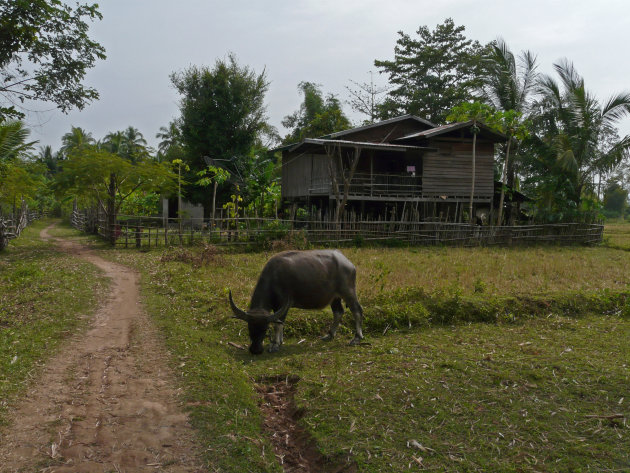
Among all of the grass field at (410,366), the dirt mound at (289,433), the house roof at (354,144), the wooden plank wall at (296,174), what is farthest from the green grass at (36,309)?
the wooden plank wall at (296,174)

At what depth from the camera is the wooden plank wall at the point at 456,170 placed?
23312 mm

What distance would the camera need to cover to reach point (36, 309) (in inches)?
326

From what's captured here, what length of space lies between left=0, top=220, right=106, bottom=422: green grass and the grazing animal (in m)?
2.67

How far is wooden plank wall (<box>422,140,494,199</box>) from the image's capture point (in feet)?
76.5

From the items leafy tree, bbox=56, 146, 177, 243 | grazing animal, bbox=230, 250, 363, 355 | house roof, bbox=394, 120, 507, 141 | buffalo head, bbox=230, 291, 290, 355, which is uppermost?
house roof, bbox=394, 120, 507, 141

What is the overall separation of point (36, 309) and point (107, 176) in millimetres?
12094

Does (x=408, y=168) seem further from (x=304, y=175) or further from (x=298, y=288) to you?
(x=298, y=288)

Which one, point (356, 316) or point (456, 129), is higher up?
point (456, 129)

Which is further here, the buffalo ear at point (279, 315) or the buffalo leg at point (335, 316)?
the buffalo leg at point (335, 316)

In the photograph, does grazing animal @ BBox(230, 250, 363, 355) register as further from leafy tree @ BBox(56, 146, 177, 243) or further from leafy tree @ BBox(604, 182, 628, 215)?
leafy tree @ BBox(604, 182, 628, 215)

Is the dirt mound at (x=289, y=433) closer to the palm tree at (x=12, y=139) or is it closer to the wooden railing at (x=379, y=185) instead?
the palm tree at (x=12, y=139)

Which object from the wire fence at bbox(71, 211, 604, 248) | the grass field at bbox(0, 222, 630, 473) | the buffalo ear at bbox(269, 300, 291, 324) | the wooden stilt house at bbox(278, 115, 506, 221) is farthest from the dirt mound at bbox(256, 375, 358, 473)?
the wooden stilt house at bbox(278, 115, 506, 221)

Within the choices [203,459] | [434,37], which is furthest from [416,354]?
[434,37]

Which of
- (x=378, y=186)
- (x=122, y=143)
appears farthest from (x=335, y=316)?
(x=122, y=143)
